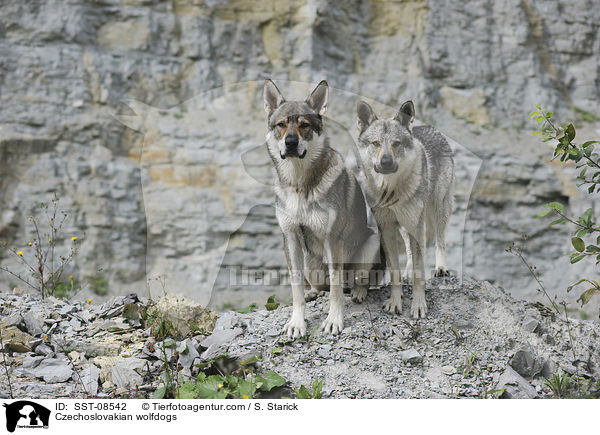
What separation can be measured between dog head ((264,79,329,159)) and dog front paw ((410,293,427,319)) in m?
1.74

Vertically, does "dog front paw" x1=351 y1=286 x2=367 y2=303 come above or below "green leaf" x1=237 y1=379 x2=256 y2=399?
above

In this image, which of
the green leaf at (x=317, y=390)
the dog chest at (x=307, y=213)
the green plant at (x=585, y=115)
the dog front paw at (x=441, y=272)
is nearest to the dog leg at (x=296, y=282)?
the dog chest at (x=307, y=213)

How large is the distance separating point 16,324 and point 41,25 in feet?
23.3

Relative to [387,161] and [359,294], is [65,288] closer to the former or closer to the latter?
[359,294]

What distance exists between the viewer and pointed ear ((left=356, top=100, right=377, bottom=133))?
481cm

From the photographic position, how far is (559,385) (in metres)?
4.35

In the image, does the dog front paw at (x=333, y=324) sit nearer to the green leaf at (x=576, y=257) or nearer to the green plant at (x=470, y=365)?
the green plant at (x=470, y=365)

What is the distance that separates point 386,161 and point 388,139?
207 millimetres

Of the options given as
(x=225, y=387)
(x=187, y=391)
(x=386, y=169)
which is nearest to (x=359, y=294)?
(x=386, y=169)

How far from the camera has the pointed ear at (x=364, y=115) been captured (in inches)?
189

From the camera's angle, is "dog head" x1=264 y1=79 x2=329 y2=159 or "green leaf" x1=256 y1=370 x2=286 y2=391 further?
"dog head" x1=264 y1=79 x2=329 y2=159

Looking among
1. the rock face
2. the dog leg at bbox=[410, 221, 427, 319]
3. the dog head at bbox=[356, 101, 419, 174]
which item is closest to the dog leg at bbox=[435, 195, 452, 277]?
the dog leg at bbox=[410, 221, 427, 319]

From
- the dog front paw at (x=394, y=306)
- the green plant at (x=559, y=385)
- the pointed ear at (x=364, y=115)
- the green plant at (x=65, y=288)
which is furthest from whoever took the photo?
the green plant at (x=65, y=288)
